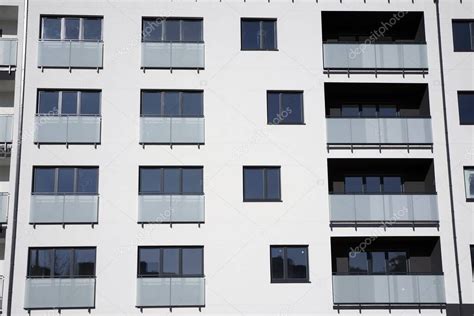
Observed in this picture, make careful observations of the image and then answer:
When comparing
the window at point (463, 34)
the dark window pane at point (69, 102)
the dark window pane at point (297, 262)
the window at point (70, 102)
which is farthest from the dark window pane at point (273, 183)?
the window at point (463, 34)

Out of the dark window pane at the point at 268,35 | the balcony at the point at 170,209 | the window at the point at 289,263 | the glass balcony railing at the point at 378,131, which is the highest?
the dark window pane at the point at 268,35

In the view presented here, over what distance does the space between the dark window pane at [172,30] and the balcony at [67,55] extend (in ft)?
8.61

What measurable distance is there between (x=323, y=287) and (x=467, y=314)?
5.10 m

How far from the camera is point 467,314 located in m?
27.5

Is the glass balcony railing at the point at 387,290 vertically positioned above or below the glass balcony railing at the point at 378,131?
below

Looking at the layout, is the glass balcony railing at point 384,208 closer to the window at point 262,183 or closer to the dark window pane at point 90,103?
the window at point 262,183

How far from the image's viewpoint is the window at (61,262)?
90.8 feet

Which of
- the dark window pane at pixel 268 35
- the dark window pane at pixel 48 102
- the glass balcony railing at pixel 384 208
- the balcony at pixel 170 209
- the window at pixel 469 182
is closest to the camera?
the balcony at pixel 170 209

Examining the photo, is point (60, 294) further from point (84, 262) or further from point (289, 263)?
point (289, 263)

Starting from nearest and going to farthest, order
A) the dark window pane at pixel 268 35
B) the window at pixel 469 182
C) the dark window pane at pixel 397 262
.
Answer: the window at pixel 469 182 → the dark window pane at pixel 397 262 → the dark window pane at pixel 268 35

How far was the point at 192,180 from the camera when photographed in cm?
2872

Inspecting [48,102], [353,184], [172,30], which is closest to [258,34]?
[172,30]

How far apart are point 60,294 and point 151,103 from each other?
769 centimetres

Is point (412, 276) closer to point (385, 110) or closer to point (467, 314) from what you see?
point (467, 314)
